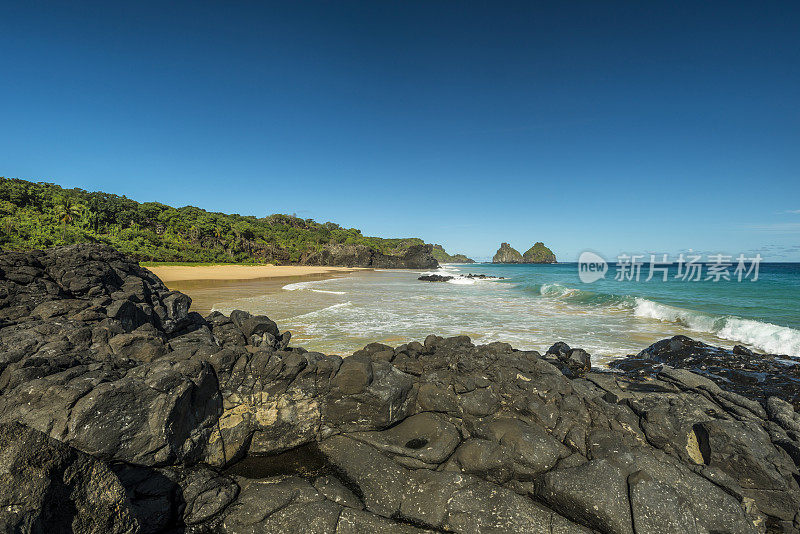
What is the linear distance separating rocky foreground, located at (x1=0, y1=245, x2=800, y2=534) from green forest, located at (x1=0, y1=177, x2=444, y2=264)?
54719mm

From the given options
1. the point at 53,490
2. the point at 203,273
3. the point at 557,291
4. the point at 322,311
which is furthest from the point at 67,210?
the point at 53,490

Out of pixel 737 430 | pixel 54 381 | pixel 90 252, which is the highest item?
pixel 90 252

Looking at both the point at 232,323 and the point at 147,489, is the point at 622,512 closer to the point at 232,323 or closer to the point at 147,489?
the point at 147,489

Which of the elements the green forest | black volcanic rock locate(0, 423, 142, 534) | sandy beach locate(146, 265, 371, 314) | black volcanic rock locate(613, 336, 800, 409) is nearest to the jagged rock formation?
the green forest

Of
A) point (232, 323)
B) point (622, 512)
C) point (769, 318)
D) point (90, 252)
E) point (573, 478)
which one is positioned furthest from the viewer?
point (769, 318)

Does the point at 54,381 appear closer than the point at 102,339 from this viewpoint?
Yes

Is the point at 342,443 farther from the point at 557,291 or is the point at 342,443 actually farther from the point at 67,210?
the point at 67,210

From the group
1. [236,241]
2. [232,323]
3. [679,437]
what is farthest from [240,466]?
[236,241]

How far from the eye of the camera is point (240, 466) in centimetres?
507

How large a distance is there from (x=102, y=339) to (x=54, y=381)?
5.57ft

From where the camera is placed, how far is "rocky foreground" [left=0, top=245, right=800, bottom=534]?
12.7 ft

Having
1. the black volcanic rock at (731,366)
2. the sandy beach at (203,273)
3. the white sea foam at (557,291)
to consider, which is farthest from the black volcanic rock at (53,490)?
the sandy beach at (203,273)

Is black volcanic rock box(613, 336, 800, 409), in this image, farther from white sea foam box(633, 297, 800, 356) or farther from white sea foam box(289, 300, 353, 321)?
white sea foam box(289, 300, 353, 321)

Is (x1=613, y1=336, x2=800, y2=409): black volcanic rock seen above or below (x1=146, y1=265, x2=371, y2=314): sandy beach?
above
